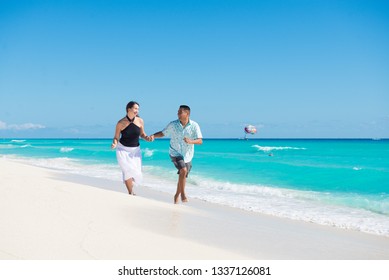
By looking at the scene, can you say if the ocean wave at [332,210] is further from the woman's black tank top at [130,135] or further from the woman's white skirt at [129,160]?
the woman's black tank top at [130,135]

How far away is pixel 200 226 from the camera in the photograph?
212 inches

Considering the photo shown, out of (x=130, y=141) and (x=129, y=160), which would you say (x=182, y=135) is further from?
(x=129, y=160)

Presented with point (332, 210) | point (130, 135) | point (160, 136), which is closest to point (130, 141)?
point (130, 135)

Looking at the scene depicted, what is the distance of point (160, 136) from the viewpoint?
24.5 feet

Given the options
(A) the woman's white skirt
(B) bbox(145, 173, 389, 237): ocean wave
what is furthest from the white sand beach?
(A) the woman's white skirt

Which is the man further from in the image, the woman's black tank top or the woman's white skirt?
the woman's white skirt

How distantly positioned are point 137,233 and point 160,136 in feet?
10.8

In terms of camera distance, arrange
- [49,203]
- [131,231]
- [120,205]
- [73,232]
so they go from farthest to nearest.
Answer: [120,205] < [49,203] < [131,231] < [73,232]

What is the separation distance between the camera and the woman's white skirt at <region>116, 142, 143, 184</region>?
7.72 meters

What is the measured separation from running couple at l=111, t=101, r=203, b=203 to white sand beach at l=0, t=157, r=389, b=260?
109cm

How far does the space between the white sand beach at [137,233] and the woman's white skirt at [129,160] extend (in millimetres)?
1061
